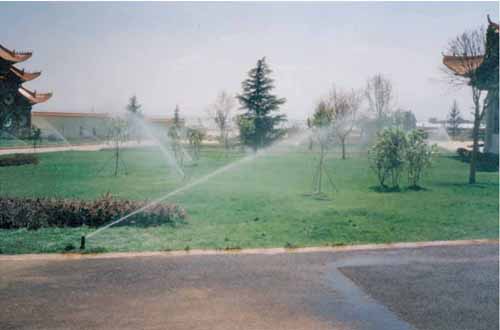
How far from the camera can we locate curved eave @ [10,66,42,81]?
13.9 metres

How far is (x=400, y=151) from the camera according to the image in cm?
1664

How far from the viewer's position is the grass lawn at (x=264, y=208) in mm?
→ 8359

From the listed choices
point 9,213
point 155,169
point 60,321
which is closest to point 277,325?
point 60,321

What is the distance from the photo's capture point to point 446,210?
11992mm

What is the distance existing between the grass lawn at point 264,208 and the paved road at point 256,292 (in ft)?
3.73

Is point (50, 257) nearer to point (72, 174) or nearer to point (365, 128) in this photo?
point (72, 174)

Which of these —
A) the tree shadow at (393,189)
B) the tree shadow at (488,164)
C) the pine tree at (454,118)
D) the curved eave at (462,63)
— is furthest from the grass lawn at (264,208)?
the pine tree at (454,118)

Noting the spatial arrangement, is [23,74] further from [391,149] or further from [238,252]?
[391,149]

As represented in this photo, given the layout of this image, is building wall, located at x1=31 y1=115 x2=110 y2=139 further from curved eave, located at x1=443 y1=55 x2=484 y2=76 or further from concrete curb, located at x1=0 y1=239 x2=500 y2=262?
curved eave, located at x1=443 y1=55 x2=484 y2=76

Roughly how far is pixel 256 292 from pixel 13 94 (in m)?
13.4

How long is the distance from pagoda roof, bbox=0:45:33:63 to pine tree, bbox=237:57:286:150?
2809 cm

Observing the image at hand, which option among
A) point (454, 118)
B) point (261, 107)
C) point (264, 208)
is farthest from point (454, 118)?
point (264, 208)

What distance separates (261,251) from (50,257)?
358 centimetres

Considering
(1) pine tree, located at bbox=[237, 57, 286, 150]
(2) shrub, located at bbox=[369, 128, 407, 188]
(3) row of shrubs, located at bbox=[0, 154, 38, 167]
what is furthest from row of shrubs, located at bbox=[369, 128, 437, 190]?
(1) pine tree, located at bbox=[237, 57, 286, 150]
